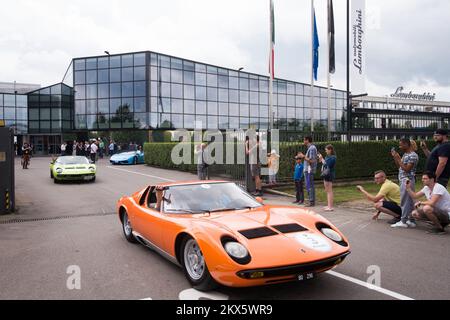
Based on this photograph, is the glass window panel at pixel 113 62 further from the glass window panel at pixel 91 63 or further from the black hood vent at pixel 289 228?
the black hood vent at pixel 289 228

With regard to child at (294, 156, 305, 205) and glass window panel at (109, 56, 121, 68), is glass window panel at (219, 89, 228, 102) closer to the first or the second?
glass window panel at (109, 56, 121, 68)

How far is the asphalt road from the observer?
444 centimetres

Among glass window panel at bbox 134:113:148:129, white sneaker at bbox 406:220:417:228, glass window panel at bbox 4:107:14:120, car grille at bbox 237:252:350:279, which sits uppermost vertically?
glass window panel at bbox 4:107:14:120

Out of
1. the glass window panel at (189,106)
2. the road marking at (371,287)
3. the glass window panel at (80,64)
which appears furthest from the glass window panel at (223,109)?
the road marking at (371,287)

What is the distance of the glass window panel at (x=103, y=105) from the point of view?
43.0 m

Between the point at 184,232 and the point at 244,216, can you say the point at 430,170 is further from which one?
Answer: the point at 184,232

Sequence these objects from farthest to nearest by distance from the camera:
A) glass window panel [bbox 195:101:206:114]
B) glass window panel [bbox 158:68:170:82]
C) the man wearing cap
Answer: glass window panel [bbox 195:101:206:114] < glass window panel [bbox 158:68:170:82] < the man wearing cap

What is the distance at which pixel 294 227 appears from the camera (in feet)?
15.5

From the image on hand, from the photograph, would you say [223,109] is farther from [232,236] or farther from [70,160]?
[232,236]

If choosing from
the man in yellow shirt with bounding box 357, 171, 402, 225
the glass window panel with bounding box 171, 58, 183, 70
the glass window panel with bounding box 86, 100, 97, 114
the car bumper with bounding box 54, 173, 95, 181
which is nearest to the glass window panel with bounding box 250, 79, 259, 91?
the glass window panel with bounding box 171, 58, 183, 70

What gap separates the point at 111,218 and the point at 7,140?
331cm

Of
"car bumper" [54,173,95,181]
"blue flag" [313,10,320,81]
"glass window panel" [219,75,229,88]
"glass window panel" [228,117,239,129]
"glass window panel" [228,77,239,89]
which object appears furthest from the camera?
"glass window panel" [228,117,239,129]

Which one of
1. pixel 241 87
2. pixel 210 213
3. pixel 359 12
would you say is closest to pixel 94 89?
pixel 241 87

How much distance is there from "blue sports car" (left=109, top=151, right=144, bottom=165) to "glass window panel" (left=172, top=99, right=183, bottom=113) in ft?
44.1
